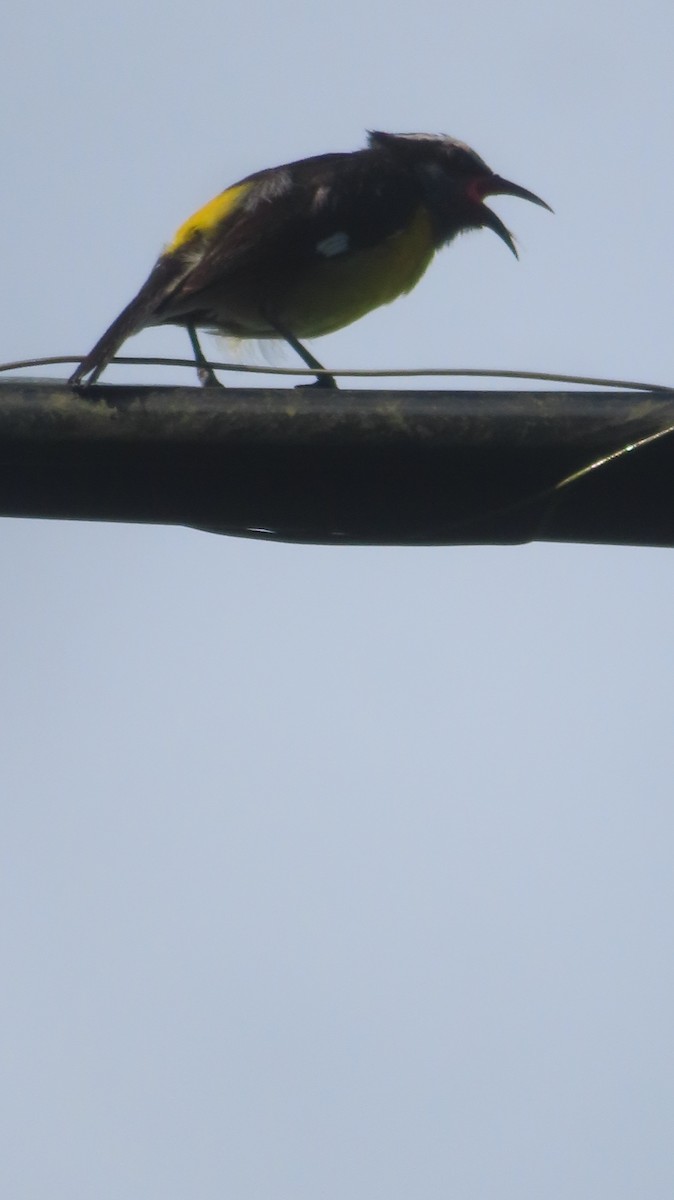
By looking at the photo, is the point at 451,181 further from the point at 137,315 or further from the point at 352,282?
the point at 137,315

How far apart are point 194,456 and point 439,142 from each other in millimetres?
3304

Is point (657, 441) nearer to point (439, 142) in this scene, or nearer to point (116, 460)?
point (116, 460)

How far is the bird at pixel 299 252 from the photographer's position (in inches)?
171

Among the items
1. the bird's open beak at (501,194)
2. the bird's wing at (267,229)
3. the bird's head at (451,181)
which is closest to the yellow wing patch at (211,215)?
the bird's wing at (267,229)

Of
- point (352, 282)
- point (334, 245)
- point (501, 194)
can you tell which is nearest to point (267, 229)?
point (334, 245)

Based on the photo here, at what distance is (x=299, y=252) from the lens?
457cm

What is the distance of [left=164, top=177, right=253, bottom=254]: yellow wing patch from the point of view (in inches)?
181

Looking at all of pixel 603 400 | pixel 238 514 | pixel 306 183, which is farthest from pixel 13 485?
pixel 306 183

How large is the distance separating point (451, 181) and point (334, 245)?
1.32 metres

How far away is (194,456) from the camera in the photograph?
9.93ft

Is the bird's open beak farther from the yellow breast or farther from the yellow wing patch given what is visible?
the yellow wing patch

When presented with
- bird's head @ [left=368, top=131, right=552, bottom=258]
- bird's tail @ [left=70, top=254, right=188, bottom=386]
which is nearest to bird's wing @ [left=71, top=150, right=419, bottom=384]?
bird's tail @ [left=70, top=254, right=188, bottom=386]

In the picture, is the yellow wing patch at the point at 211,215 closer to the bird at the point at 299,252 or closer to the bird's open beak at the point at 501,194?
the bird at the point at 299,252

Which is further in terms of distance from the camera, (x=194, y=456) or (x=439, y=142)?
(x=439, y=142)
